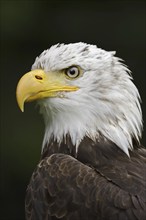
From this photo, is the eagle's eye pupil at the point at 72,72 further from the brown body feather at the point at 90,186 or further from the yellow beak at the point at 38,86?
the brown body feather at the point at 90,186

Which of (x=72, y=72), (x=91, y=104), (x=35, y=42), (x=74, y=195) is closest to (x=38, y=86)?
(x=72, y=72)

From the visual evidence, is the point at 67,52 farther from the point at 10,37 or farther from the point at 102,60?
the point at 10,37

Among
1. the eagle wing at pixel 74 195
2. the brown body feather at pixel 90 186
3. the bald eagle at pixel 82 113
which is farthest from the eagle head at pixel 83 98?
the eagle wing at pixel 74 195

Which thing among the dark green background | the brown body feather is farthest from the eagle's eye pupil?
the dark green background

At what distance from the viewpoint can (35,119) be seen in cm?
1150

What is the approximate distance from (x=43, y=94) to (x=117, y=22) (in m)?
5.58

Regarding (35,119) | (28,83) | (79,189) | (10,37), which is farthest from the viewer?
(10,37)

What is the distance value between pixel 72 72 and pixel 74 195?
969 mm

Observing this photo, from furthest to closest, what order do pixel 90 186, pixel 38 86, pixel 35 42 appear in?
pixel 35 42
pixel 38 86
pixel 90 186

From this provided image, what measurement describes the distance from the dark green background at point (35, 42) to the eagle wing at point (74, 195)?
471cm

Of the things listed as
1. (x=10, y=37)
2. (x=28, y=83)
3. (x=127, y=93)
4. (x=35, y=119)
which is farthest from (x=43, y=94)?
(x=10, y=37)

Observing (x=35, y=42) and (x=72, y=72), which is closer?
(x=72, y=72)

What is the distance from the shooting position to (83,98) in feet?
21.8

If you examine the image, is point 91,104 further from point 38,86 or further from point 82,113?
point 38,86
